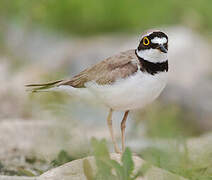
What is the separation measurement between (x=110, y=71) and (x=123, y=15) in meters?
6.91

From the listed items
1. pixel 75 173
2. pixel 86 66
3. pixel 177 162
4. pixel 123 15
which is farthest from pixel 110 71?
pixel 123 15

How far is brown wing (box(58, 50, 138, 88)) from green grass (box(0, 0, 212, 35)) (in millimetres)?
5937

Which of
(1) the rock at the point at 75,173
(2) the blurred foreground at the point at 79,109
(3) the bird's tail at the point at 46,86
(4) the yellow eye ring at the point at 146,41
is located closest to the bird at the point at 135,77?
(4) the yellow eye ring at the point at 146,41

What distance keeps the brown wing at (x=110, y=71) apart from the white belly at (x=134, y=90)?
6 centimetres

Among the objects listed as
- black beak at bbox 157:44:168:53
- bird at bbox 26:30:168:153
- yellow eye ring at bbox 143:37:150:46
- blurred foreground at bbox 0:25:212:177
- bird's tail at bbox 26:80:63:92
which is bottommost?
blurred foreground at bbox 0:25:212:177

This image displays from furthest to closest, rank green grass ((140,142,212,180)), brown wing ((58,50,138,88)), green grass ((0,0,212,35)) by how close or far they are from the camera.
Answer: green grass ((0,0,212,35)), brown wing ((58,50,138,88)), green grass ((140,142,212,180))

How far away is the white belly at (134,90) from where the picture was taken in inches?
161

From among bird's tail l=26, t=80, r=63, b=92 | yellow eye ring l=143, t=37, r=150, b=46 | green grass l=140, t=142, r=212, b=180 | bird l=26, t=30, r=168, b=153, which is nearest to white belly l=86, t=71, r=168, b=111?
bird l=26, t=30, r=168, b=153

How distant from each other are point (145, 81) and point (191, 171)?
74 cm

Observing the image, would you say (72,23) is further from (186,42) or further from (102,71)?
(102,71)

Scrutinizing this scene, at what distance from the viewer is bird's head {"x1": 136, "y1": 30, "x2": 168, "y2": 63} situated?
4.09 meters

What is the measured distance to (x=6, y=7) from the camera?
8.79 metres

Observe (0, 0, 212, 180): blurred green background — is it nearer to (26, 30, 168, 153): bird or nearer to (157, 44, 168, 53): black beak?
(26, 30, 168, 153): bird

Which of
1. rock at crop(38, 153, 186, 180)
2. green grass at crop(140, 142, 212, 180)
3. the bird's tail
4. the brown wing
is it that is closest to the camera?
rock at crop(38, 153, 186, 180)
